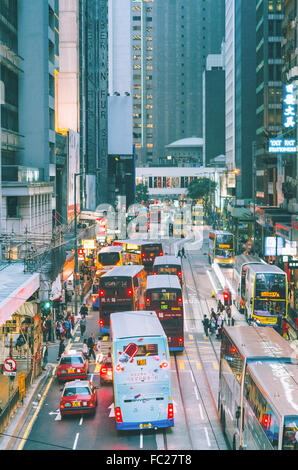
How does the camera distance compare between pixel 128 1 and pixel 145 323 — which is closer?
pixel 145 323

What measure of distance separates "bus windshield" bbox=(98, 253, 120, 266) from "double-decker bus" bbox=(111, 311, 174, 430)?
30261 mm

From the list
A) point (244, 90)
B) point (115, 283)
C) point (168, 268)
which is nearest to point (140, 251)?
point (168, 268)

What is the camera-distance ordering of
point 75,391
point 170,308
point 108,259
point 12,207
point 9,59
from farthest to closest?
point 108,259 < point 9,59 < point 12,207 < point 170,308 < point 75,391

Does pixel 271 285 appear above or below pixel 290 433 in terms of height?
below

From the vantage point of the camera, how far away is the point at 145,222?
370 ft

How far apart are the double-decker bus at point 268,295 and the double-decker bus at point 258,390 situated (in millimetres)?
16028

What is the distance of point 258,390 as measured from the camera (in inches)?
604

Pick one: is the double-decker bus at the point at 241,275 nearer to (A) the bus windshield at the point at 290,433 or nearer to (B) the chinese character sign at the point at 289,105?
(B) the chinese character sign at the point at 289,105

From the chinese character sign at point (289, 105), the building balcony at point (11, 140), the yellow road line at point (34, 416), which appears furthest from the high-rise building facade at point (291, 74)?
the yellow road line at point (34, 416)

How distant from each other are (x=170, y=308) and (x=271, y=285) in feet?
25.9

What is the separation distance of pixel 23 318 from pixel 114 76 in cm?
14729

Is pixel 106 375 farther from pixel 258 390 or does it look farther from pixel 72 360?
pixel 258 390

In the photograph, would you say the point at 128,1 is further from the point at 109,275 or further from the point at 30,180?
the point at 109,275

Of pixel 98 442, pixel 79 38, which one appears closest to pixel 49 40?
pixel 79 38
